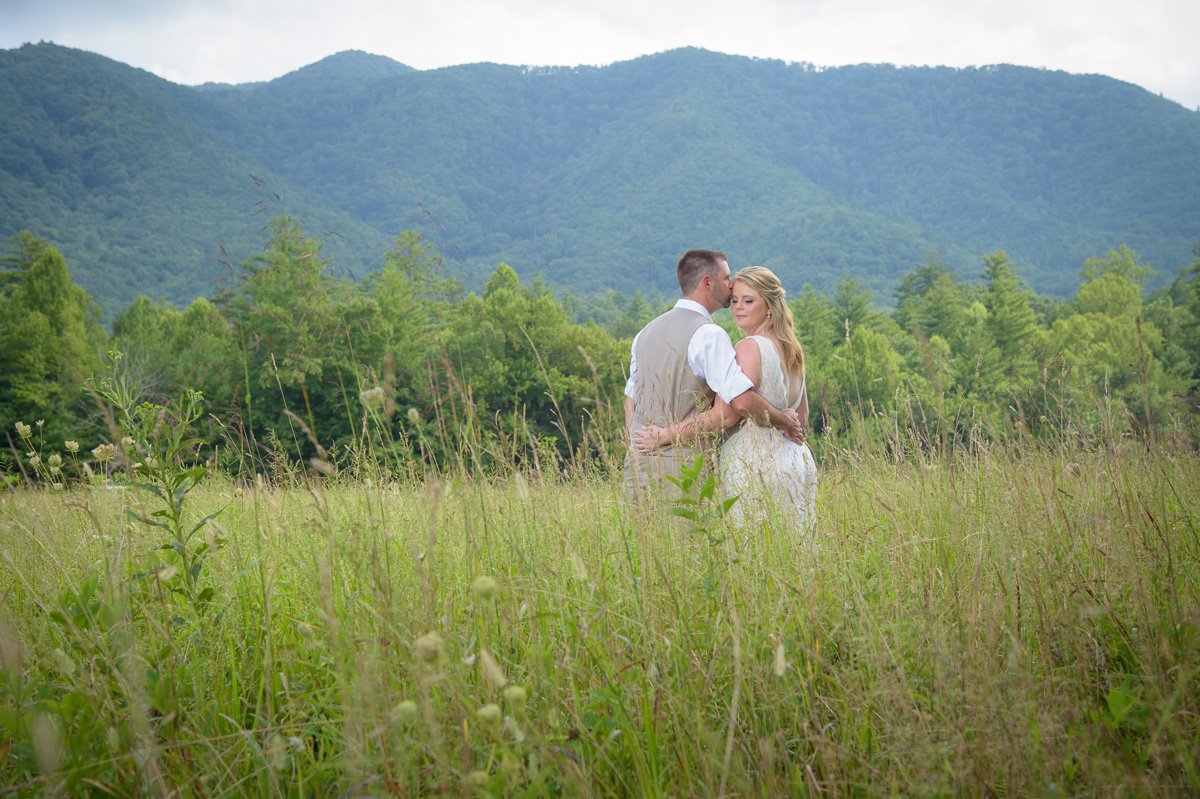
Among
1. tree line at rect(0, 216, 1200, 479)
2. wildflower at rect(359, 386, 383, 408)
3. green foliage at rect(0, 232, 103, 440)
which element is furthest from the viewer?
green foliage at rect(0, 232, 103, 440)

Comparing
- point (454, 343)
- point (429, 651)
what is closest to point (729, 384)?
point (429, 651)

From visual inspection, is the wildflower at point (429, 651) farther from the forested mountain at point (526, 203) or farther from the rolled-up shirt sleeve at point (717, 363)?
the forested mountain at point (526, 203)

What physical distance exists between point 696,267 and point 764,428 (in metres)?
1.33

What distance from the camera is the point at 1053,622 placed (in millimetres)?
1788

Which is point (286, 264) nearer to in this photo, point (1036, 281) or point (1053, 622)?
point (1053, 622)

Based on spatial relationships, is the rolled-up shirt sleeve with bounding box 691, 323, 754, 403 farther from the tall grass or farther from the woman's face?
the tall grass

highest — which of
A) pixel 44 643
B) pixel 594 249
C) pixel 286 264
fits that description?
pixel 594 249

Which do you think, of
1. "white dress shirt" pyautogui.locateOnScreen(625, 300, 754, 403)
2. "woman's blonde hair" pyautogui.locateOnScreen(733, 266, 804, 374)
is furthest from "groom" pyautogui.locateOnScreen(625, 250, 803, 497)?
"woman's blonde hair" pyautogui.locateOnScreen(733, 266, 804, 374)

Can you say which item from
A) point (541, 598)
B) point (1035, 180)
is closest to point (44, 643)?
point (541, 598)

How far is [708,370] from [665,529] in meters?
1.45

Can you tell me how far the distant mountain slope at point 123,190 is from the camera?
6906cm

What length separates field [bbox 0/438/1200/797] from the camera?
122 centimetres

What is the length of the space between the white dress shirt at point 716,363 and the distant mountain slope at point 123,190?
33.9 m

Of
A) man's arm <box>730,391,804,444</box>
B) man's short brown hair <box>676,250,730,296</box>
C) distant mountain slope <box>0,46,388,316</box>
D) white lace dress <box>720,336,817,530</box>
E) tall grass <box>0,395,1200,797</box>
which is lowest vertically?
tall grass <box>0,395,1200,797</box>
